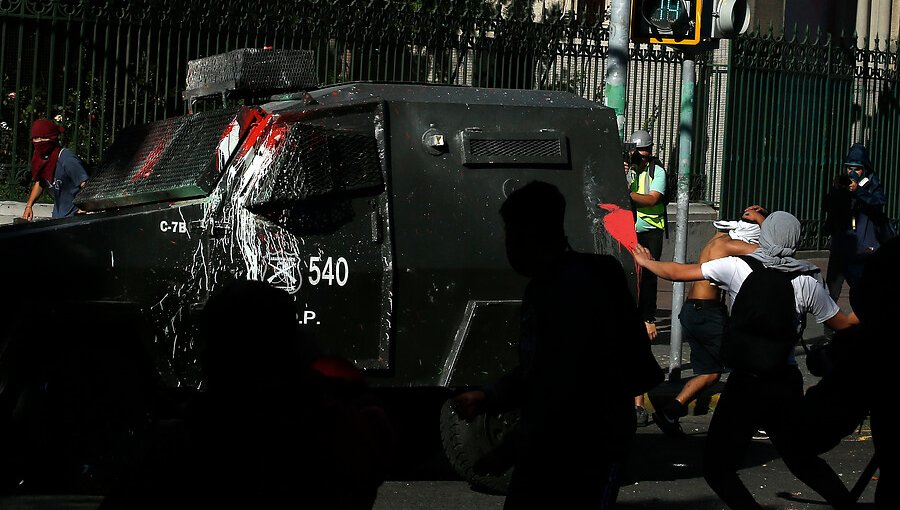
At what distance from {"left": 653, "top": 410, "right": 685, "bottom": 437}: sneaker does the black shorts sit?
1.12 feet

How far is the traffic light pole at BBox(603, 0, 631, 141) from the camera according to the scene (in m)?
9.72

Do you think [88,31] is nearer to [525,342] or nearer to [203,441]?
[525,342]

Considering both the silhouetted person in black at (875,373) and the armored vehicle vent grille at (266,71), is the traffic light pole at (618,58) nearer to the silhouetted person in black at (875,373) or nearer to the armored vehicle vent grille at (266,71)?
the armored vehicle vent grille at (266,71)

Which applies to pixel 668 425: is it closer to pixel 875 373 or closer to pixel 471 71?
pixel 875 373

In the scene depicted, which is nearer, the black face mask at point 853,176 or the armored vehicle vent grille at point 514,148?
the armored vehicle vent grille at point 514,148

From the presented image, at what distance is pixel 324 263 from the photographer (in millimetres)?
6586

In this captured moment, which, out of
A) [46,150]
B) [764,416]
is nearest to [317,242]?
[764,416]

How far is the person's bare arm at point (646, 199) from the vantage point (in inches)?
434

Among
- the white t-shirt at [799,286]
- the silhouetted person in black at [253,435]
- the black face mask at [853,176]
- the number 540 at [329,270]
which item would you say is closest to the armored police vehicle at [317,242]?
the number 540 at [329,270]

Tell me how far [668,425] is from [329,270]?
10.1 feet

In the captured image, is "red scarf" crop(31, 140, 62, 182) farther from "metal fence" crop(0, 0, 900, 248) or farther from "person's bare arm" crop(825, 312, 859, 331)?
"person's bare arm" crop(825, 312, 859, 331)

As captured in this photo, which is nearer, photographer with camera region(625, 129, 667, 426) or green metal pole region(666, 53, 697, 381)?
green metal pole region(666, 53, 697, 381)

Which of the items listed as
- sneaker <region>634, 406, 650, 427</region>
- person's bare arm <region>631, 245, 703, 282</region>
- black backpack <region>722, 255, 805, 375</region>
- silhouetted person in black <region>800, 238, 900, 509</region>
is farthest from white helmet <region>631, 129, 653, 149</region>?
silhouetted person in black <region>800, 238, 900, 509</region>

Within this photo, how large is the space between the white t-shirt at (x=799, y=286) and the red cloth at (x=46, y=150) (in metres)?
5.87
